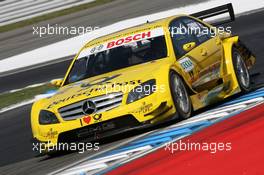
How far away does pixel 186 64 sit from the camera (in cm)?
976

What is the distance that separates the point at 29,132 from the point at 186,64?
3145 mm

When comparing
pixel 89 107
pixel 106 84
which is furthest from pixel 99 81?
pixel 89 107

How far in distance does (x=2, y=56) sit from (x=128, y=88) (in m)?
15.7

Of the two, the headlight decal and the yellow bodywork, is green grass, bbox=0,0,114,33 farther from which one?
the headlight decal

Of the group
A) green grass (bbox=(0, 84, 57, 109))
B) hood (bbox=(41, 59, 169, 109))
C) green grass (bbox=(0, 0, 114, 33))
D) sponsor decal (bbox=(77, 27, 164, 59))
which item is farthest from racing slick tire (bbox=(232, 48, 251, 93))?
green grass (bbox=(0, 0, 114, 33))

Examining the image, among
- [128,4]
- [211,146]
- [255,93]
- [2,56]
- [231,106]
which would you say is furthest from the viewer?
[128,4]

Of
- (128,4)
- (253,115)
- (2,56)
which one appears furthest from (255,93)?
(128,4)

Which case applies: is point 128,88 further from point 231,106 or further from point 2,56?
point 2,56

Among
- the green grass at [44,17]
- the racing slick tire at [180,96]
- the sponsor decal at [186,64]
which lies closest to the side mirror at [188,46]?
the sponsor decal at [186,64]

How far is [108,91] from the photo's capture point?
9.02m

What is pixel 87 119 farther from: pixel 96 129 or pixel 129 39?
pixel 129 39

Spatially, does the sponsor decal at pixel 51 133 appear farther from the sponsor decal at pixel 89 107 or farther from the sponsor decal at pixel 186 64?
the sponsor decal at pixel 186 64

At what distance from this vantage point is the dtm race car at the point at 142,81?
8930 millimetres

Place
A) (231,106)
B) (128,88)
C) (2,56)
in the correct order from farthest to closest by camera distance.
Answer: (2,56) < (231,106) < (128,88)
